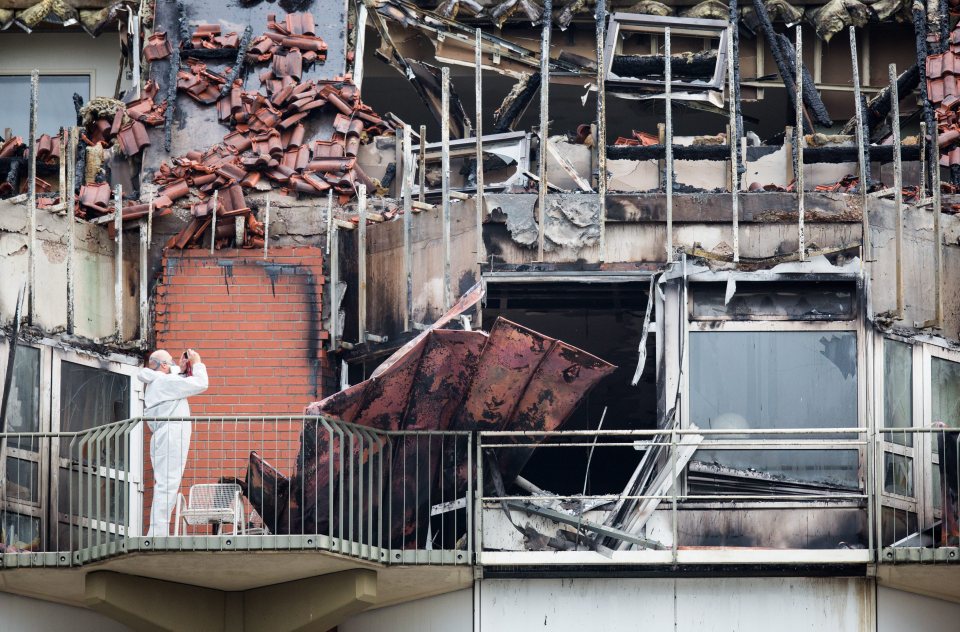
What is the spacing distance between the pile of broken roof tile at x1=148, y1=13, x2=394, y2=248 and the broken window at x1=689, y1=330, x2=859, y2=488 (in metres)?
4.06

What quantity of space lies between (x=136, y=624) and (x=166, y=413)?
6.02ft

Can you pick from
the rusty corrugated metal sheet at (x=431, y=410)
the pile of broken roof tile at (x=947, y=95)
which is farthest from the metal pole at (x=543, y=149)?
the pile of broken roof tile at (x=947, y=95)

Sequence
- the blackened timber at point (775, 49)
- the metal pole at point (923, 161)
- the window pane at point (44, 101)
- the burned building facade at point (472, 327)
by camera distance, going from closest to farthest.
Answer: the burned building facade at point (472, 327)
the metal pole at point (923, 161)
the blackened timber at point (775, 49)
the window pane at point (44, 101)

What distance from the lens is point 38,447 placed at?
A: 18.4 m

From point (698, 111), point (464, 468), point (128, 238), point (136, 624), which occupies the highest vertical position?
point (698, 111)

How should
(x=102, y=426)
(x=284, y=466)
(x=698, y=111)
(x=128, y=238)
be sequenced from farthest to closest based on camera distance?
(x=698, y=111)
(x=128, y=238)
(x=284, y=466)
(x=102, y=426)

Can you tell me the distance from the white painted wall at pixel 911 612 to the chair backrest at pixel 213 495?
18.2 feet

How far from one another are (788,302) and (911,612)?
291cm

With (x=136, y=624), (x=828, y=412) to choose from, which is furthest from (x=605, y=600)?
(x=136, y=624)

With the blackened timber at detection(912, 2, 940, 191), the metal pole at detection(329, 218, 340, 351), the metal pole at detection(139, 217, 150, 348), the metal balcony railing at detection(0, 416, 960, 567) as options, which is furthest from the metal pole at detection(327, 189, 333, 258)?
the blackened timber at detection(912, 2, 940, 191)

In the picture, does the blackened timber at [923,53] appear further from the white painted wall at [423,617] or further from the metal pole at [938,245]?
the white painted wall at [423,617]

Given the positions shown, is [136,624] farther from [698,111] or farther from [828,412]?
[698,111]

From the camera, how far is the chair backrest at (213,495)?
17.4 m

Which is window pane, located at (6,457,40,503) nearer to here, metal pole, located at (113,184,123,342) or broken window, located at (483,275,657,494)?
metal pole, located at (113,184,123,342)
